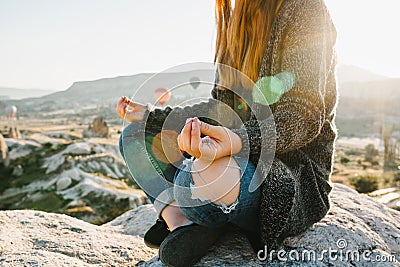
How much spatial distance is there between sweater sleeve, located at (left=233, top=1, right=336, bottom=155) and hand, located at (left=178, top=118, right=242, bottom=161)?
0.08 m

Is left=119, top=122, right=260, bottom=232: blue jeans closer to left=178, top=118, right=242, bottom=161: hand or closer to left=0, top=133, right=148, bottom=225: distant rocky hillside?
left=178, top=118, right=242, bottom=161: hand

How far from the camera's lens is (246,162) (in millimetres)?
1358

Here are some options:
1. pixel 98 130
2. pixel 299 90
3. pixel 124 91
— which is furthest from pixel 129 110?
pixel 124 91

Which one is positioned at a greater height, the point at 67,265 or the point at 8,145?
the point at 67,265

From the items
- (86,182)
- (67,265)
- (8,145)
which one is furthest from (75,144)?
(67,265)

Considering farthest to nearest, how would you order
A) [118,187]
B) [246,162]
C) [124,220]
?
[118,187], [124,220], [246,162]

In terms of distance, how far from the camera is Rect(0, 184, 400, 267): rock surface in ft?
5.47

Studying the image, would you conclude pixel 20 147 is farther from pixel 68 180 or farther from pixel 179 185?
pixel 179 185

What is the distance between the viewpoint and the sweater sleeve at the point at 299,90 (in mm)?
1364

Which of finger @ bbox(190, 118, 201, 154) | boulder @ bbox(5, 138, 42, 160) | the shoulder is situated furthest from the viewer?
boulder @ bbox(5, 138, 42, 160)

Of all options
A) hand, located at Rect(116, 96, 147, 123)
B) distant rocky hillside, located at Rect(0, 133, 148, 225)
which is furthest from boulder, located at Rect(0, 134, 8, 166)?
hand, located at Rect(116, 96, 147, 123)

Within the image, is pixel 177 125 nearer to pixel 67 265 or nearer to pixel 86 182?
pixel 67 265

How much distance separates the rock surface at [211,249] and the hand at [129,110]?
0.68 m

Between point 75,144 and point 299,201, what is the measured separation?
54.1 feet
